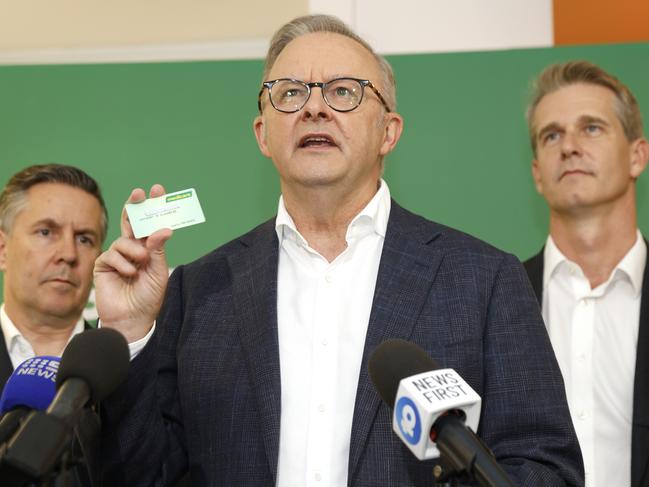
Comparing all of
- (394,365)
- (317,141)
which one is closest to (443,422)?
(394,365)

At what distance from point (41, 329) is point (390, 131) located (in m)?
1.49

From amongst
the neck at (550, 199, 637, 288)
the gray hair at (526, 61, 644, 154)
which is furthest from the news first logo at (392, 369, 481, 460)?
the gray hair at (526, 61, 644, 154)

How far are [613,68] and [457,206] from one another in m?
0.86

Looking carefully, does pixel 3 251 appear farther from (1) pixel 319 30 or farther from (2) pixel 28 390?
(2) pixel 28 390

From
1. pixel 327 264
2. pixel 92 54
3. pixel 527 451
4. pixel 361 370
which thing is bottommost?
pixel 527 451

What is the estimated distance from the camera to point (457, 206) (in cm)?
348

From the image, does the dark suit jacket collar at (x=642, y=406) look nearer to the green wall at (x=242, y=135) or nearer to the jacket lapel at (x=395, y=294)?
the green wall at (x=242, y=135)

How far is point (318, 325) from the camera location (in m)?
2.15

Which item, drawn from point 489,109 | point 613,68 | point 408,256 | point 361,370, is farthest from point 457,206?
point 361,370

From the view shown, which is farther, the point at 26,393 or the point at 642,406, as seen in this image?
the point at 642,406

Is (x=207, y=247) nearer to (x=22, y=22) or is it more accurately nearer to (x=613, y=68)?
(x=22, y=22)

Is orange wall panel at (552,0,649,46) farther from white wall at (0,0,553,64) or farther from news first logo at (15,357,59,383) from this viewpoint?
news first logo at (15,357,59,383)

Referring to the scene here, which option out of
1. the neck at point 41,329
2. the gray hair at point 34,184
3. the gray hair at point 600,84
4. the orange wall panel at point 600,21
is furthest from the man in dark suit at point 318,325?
the orange wall panel at point 600,21

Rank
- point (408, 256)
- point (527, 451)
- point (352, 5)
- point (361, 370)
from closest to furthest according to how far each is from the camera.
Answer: point (527, 451) < point (361, 370) < point (408, 256) < point (352, 5)
